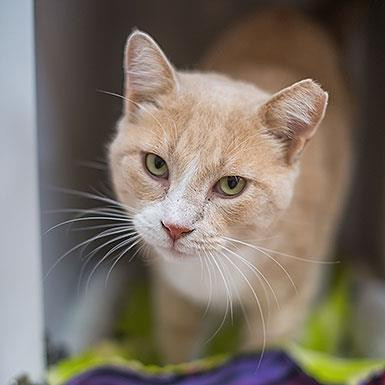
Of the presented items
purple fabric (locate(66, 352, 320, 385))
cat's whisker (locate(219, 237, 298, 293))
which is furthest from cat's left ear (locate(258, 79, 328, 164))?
purple fabric (locate(66, 352, 320, 385))

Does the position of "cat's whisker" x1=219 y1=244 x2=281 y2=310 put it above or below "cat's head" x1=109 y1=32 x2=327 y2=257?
below

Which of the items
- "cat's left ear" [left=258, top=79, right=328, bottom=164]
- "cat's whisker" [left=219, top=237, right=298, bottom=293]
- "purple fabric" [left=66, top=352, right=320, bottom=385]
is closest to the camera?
"cat's left ear" [left=258, top=79, right=328, bottom=164]

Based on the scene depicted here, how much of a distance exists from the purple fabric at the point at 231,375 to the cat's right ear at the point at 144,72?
52cm

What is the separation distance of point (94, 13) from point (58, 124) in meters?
0.28

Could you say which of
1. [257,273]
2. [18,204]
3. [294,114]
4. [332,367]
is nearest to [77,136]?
[18,204]

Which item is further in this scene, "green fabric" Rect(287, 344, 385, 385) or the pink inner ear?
"green fabric" Rect(287, 344, 385, 385)

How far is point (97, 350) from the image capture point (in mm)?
1459

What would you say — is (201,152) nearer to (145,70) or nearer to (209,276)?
(145,70)

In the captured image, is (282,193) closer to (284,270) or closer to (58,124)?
(284,270)

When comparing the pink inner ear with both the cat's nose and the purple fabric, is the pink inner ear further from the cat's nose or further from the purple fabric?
the purple fabric

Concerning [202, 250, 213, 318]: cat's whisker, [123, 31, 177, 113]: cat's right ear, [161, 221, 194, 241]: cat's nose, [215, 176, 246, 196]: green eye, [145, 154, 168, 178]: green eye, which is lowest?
[202, 250, 213, 318]: cat's whisker

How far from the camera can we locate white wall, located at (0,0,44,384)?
102cm

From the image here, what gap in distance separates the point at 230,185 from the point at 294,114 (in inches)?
5.7

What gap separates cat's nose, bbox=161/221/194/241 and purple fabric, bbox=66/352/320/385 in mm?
423
